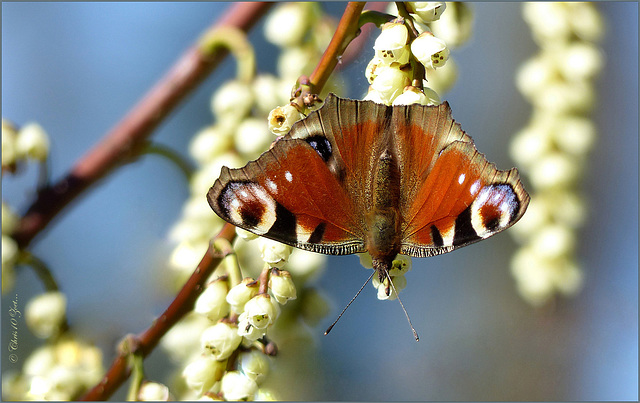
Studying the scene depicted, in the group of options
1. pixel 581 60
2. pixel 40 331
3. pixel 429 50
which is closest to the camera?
pixel 429 50

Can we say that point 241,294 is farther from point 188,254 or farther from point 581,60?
point 581,60

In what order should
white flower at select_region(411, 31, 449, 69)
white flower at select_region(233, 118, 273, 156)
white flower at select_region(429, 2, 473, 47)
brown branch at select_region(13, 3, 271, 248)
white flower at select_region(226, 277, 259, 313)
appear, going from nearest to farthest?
white flower at select_region(411, 31, 449, 69)
white flower at select_region(226, 277, 259, 313)
white flower at select_region(429, 2, 473, 47)
white flower at select_region(233, 118, 273, 156)
brown branch at select_region(13, 3, 271, 248)

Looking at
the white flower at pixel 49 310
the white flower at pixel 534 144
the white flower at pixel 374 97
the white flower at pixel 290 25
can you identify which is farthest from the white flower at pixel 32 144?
the white flower at pixel 534 144

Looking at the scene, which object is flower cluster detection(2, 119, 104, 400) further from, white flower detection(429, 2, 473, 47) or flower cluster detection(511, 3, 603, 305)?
flower cluster detection(511, 3, 603, 305)

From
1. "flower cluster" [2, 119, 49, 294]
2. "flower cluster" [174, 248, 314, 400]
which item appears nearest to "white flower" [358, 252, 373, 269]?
"flower cluster" [174, 248, 314, 400]

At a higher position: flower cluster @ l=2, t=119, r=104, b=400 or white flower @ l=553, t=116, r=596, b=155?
white flower @ l=553, t=116, r=596, b=155

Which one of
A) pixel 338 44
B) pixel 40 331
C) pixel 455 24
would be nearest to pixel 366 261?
pixel 338 44
